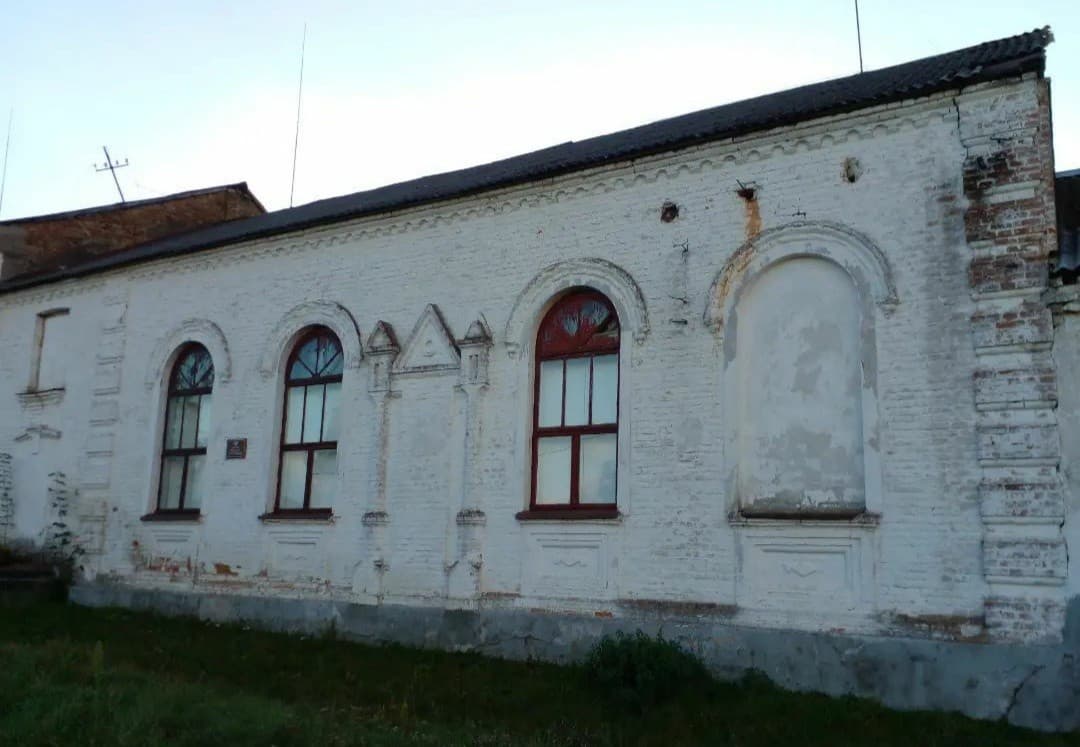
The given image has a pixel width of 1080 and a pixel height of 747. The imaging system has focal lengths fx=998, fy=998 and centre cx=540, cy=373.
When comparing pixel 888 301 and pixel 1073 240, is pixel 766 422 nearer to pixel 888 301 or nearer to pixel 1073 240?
pixel 888 301

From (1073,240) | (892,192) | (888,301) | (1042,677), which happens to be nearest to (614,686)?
(1042,677)

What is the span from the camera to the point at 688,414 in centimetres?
1071

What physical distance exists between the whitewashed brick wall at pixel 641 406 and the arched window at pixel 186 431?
0.86ft

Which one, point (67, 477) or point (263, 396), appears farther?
point (67, 477)

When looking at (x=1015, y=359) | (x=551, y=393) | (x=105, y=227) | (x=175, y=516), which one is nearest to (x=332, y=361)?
(x=175, y=516)

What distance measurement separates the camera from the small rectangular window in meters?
17.3

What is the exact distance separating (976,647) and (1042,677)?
546 millimetres

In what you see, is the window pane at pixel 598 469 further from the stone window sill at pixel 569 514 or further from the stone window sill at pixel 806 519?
the stone window sill at pixel 806 519

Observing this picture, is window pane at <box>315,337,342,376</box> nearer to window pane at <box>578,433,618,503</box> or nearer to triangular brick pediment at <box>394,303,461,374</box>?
triangular brick pediment at <box>394,303,461,374</box>

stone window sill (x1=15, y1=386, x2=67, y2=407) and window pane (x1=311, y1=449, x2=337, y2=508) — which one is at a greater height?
stone window sill (x1=15, y1=386, x2=67, y2=407)

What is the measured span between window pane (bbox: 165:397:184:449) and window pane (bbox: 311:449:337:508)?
306 cm

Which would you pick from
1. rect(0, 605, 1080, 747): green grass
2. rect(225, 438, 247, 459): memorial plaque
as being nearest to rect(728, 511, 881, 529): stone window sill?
rect(0, 605, 1080, 747): green grass

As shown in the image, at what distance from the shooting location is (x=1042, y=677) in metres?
8.38

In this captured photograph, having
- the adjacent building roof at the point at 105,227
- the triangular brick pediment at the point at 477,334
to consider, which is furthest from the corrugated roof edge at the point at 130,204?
the triangular brick pediment at the point at 477,334
